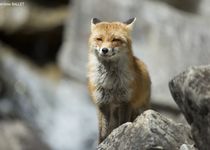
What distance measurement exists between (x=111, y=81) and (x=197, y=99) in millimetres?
2542

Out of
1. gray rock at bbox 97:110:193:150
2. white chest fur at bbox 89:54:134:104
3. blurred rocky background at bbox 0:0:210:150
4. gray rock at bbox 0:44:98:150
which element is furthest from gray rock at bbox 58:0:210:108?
gray rock at bbox 97:110:193:150

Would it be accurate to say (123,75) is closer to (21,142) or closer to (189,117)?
(189,117)

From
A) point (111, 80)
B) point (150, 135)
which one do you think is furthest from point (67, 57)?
point (150, 135)

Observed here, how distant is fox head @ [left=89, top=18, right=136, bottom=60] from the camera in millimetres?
10398

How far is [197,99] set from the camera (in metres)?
8.28

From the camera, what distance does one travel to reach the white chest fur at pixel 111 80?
10.5m

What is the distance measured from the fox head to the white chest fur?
0.16 metres

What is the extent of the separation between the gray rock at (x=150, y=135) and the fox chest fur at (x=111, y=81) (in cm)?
112

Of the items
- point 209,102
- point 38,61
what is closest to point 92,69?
point 209,102

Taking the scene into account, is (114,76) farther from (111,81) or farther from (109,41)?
(109,41)

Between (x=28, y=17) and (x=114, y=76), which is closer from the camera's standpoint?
(x=114, y=76)

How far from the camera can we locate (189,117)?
8773 millimetres

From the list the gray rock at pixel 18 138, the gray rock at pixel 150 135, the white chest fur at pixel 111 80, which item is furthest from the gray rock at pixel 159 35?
the gray rock at pixel 150 135

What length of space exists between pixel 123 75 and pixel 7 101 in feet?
48.8
